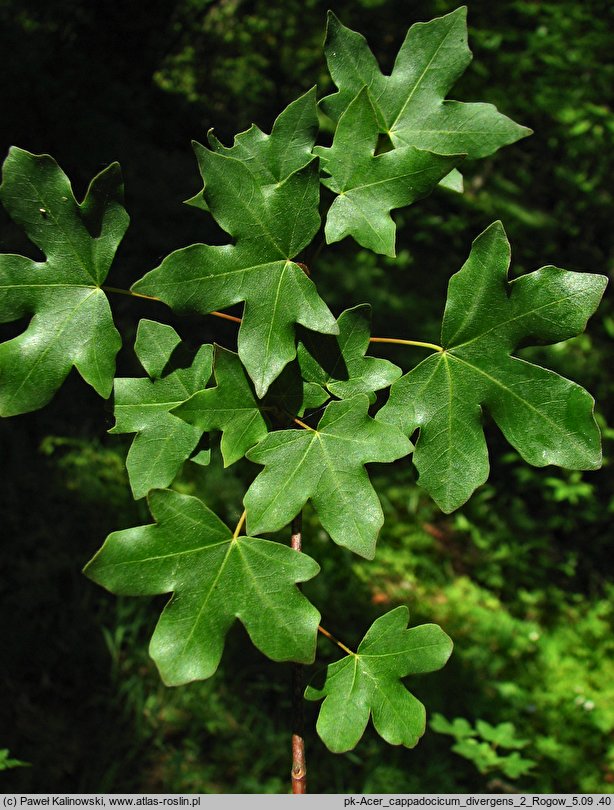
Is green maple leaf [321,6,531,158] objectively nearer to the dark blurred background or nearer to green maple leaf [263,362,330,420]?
green maple leaf [263,362,330,420]

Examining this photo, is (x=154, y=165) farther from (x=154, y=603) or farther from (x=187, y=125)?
(x=154, y=603)

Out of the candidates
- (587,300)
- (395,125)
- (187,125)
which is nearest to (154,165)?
(187,125)

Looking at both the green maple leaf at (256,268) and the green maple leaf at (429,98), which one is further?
the green maple leaf at (429,98)

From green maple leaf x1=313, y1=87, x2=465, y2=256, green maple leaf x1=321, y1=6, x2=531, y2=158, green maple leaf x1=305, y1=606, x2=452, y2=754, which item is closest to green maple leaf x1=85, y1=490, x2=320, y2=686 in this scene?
green maple leaf x1=305, y1=606, x2=452, y2=754

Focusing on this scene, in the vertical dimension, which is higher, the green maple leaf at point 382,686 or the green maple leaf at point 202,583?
the green maple leaf at point 202,583

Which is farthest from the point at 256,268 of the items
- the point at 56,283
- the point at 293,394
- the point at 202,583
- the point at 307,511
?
the point at 307,511

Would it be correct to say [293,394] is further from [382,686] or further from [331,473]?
[382,686]

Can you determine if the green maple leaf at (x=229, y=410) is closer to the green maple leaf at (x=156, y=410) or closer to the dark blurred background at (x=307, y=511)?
the green maple leaf at (x=156, y=410)

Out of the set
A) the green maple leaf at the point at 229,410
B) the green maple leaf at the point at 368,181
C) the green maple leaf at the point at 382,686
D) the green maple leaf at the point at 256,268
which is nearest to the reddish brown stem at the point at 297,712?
the green maple leaf at the point at 382,686
